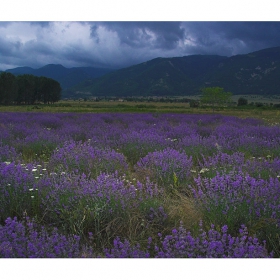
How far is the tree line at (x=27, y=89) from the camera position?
1618 inches

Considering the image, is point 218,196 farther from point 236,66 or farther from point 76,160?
point 236,66

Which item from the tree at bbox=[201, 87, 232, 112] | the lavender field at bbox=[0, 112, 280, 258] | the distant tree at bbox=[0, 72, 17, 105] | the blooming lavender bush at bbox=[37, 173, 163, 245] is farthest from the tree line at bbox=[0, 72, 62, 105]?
the blooming lavender bush at bbox=[37, 173, 163, 245]

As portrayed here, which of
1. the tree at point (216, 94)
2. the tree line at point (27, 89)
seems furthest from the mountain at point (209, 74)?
the tree line at point (27, 89)

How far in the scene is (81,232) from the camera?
2615 mm

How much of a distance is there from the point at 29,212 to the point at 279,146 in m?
5.18

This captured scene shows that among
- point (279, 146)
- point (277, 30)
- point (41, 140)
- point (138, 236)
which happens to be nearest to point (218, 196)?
point (138, 236)

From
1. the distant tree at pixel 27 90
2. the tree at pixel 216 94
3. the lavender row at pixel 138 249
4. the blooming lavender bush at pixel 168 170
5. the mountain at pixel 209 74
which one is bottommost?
the lavender row at pixel 138 249

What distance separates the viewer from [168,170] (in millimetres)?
3955

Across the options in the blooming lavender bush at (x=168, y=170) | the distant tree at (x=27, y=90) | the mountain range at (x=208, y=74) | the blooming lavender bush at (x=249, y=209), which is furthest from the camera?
the distant tree at (x=27, y=90)

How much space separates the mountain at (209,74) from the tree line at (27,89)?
29.8 meters

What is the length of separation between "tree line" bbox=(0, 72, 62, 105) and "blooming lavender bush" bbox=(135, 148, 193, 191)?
41.1m

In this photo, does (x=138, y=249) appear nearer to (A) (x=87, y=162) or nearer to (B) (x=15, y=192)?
(B) (x=15, y=192)

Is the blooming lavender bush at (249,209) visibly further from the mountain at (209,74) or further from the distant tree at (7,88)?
the distant tree at (7,88)

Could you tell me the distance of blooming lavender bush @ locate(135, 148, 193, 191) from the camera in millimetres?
3836
